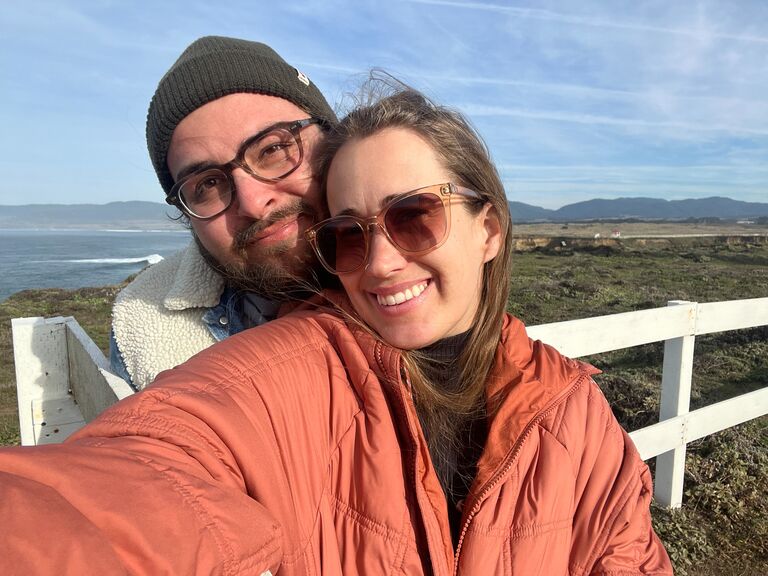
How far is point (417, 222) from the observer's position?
1.59m

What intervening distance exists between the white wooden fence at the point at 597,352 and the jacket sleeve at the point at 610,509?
1129 millimetres

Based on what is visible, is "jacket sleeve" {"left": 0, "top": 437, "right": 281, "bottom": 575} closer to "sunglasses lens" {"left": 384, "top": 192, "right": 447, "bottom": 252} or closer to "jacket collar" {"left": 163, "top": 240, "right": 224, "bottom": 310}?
"sunglasses lens" {"left": 384, "top": 192, "right": 447, "bottom": 252}

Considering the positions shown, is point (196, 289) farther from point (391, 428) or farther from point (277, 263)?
point (391, 428)

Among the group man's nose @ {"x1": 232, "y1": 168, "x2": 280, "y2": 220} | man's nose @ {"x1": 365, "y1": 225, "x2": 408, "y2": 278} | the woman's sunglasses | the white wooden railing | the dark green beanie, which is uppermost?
the dark green beanie

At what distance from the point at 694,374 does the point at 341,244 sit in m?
7.18

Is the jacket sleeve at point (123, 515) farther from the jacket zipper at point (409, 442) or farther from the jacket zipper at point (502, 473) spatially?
the jacket zipper at point (502, 473)

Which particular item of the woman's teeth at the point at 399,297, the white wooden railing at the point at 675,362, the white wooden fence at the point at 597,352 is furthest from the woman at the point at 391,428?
the white wooden railing at the point at 675,362

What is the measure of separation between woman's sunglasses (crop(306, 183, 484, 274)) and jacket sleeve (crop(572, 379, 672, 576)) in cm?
74

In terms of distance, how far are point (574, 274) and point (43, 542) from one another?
18.4 m

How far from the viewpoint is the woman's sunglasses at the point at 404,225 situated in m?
1.59

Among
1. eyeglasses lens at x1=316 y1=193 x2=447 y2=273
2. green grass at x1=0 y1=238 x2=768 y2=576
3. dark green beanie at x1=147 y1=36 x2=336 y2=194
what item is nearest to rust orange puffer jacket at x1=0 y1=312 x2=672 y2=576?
eyeglasses lens at x1=316 y1=193 x2=447 y2=273

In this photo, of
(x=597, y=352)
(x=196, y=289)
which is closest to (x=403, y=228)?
(x=196, y=289)

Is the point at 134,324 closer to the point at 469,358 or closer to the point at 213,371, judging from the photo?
the point at 213,371

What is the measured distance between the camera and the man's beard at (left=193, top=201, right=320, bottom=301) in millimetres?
1944
